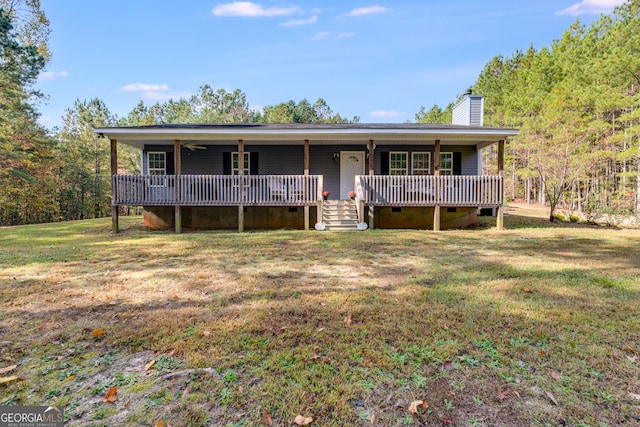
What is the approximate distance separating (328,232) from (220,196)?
149 inches

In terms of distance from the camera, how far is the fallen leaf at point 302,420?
1.98m

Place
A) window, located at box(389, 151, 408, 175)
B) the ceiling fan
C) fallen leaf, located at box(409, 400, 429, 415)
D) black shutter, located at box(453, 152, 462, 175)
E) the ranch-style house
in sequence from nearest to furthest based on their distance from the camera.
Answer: fallen leaf, located at box(409, 400, 429, 415) → the ranch-style house → the ceiling fan → black shutter, located at box(453, 152, 462, 175) → window, located at box(389, 151, 408, 175)

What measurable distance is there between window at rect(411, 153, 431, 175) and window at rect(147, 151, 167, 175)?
9.89m

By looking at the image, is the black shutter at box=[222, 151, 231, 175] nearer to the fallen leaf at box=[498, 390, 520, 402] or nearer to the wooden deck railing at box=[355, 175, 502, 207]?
the wooden deck railing at box=[355, 175, 502, 207]

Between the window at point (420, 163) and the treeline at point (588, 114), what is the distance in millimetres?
4361

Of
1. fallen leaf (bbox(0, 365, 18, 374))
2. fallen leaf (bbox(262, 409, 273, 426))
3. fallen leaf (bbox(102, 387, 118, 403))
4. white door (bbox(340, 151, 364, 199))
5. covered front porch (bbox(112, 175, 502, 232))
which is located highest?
white door (bbox(340, 151, 364, 199))

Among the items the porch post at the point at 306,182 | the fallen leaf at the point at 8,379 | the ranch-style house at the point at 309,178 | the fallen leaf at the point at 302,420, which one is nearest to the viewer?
the fallen leaf at the point at 302,420

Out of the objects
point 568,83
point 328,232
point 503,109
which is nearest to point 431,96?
point 503,109

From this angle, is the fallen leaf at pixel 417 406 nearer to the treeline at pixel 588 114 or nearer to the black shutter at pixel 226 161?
the black shutter at pixel 226 161

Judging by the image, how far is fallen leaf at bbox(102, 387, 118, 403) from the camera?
7.16 feet

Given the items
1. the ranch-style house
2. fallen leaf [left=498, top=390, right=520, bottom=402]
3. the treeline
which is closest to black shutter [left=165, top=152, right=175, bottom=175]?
the ranch-style house

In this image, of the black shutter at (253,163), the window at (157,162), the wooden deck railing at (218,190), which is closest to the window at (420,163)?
the wooden deck railing at (218,190)

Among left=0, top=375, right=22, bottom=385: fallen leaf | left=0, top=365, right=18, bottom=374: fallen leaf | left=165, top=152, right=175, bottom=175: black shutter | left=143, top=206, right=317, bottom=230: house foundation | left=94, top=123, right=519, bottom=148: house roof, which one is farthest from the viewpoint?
left=165, top=152, right=175, bottom=175: black shutter

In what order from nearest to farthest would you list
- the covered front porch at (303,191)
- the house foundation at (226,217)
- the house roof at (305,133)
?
the house roof at (305,133) < the covered front porch at (303,191) < the house foundation at (226,217)
